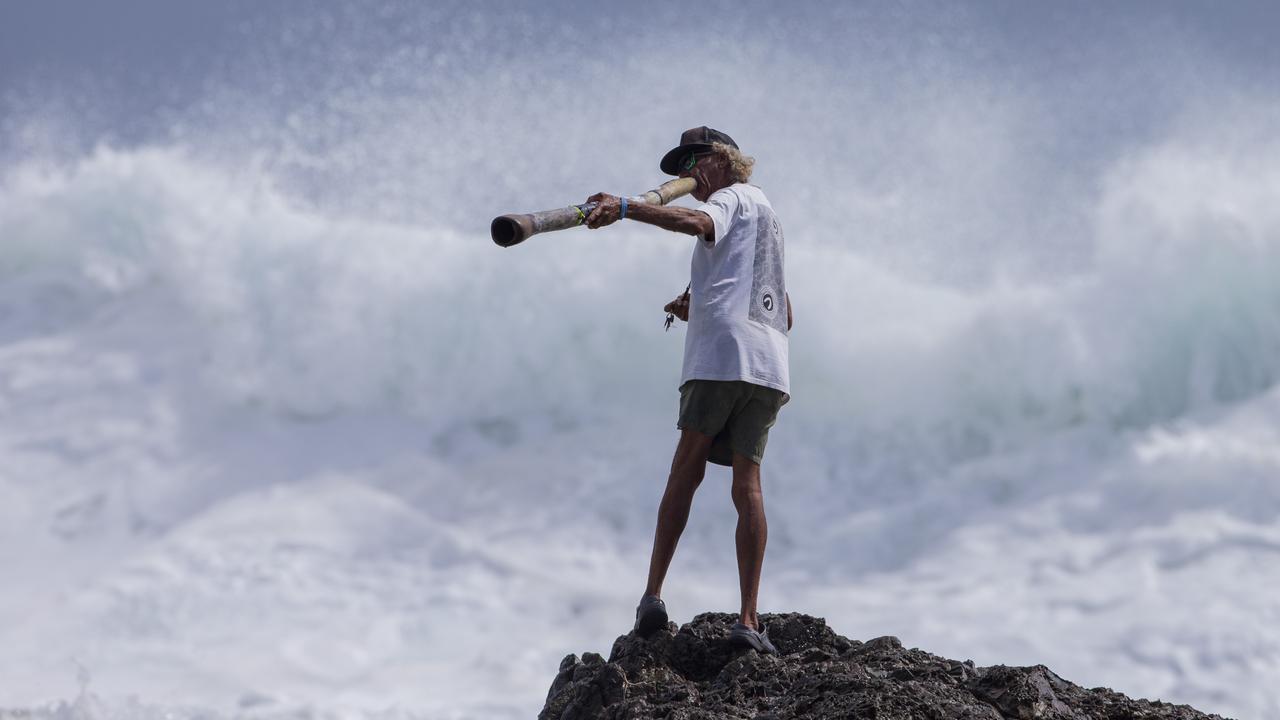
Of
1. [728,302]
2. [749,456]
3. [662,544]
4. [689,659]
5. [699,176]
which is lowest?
[689,659]

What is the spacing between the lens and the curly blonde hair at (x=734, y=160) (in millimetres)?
8578

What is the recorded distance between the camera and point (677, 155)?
867 cm

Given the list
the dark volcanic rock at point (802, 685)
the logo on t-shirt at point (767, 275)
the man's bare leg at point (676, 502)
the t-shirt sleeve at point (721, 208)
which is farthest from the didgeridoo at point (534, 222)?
the dark volcanic rock at point (802, 685)

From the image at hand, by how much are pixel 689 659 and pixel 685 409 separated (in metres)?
1.53

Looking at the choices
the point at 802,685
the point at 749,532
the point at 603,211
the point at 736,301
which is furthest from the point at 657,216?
the point at 802,685

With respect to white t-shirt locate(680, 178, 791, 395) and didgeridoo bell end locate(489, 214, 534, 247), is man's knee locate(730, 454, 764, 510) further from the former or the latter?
didgeridoo bell end locate(489, 214, 534, 247)

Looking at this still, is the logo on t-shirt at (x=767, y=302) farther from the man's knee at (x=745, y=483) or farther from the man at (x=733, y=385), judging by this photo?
the man's knee at (x=745, y=483)

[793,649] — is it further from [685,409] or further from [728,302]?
[728,302]

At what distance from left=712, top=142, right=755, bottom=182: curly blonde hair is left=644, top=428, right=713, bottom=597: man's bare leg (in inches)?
68.2

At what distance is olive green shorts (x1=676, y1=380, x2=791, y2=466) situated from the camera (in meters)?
8.10

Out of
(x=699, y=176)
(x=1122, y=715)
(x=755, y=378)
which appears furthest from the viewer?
(x=699, y=176)

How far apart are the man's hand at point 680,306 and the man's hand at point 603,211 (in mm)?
1630

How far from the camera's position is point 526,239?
6719 millimetres

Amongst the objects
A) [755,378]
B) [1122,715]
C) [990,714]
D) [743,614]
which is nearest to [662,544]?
[743,614]
